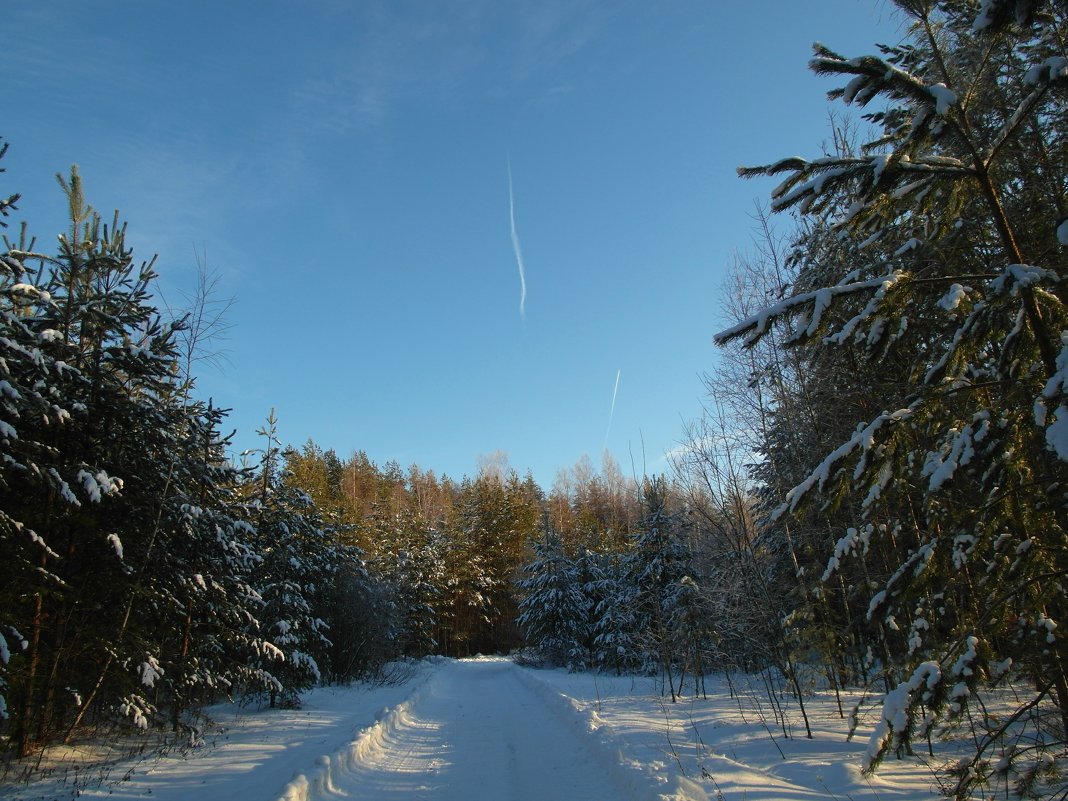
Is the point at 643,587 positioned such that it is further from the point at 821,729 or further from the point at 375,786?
the point at 375,786

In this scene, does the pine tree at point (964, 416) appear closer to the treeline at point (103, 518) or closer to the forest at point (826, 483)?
the forest at point (826, 483)

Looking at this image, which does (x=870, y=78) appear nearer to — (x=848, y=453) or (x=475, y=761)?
(x=848, y=453)

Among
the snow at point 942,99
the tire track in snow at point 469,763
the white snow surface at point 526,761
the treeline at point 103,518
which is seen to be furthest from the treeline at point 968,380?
the treeline at point 103,518

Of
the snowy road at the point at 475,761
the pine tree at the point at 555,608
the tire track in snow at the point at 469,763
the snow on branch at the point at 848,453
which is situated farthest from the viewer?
the pine tree at the point at 555,608

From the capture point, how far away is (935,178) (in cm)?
410

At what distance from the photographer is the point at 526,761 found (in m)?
8.63

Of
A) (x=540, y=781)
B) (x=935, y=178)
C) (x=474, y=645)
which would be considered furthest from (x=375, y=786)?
(x=474, y=645)

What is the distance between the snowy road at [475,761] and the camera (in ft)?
23.1

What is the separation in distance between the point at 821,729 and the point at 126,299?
13724mm

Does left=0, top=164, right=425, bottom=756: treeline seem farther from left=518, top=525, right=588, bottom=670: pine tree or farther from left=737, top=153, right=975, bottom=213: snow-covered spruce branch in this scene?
left=518, top=525, right=588, bottom=670: pine tree

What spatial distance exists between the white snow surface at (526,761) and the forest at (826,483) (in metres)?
0.95

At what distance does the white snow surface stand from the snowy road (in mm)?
27

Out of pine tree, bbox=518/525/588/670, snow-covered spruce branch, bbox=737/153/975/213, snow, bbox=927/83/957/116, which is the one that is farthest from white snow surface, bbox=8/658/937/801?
pine tree, bbox=518/525/588/670

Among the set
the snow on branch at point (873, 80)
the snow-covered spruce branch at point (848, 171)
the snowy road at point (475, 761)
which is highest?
the snow on branch at point (873, 80)
